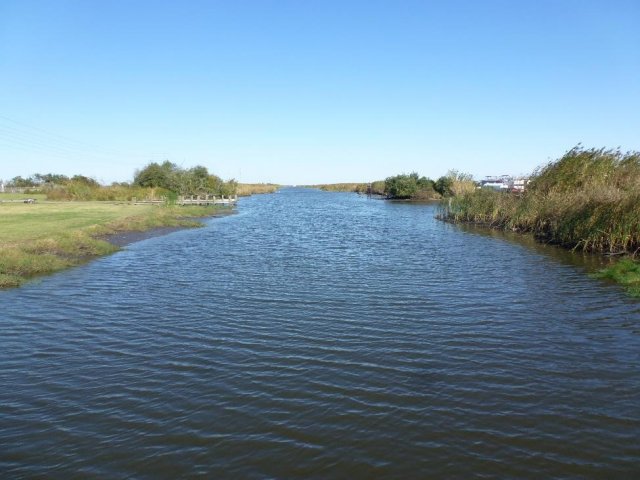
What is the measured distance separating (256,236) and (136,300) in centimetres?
1867

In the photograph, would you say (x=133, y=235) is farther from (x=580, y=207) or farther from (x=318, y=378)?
(x=580, y=207)

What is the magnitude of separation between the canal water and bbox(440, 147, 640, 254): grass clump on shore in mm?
6265

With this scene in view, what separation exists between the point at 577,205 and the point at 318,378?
2328 centimetres

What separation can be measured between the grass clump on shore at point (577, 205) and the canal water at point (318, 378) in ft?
20.6

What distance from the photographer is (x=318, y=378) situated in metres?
9.23

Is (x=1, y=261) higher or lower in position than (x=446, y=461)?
higher

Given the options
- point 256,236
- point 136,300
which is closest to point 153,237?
point 256,236

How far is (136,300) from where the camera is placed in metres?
15.2

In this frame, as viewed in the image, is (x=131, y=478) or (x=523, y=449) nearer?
(x=131, y=478)

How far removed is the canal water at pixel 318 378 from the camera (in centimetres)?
671

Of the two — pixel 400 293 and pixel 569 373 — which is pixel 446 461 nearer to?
pixel 569 373

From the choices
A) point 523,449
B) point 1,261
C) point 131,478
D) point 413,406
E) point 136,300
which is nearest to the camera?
point 131,478

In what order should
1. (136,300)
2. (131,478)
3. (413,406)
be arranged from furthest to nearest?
(136,300)
(413,406)
(131,478)

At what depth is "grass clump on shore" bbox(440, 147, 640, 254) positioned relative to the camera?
74.3 ft
